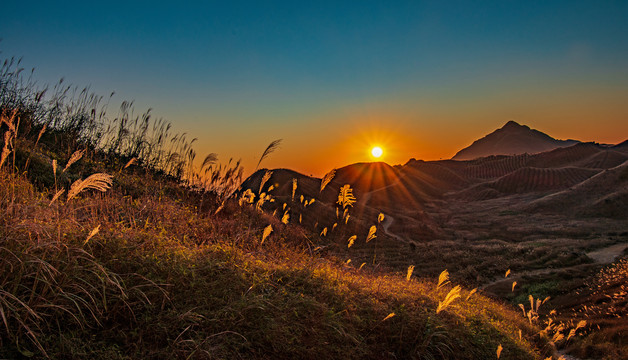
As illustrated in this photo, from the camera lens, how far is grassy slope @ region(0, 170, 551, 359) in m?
3.12

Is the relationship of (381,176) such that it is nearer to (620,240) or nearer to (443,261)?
(620,240)

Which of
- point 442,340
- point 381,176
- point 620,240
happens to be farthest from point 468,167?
point 442,340

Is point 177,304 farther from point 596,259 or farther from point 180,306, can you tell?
point 596,259

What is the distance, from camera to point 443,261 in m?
24.0

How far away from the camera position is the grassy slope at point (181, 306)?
10.2 feet

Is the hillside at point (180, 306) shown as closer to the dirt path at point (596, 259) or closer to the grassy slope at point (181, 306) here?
the grassy slope at point (181, 306)

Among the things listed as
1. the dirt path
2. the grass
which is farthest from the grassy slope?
the dirt path

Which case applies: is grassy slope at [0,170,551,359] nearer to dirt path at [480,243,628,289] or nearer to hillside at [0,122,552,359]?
hillside at [0,122,552,359]

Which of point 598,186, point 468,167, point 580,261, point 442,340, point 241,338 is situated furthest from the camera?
point 468,167

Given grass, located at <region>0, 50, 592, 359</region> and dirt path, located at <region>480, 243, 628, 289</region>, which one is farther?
dirt path, located at <region>480, 243, 628, 289</region>

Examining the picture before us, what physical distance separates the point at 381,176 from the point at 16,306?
9988cm

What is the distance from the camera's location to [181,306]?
383 centimetres

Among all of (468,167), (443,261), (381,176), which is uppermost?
(468,167)

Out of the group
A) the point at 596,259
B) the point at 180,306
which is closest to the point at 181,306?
the point at 180,306
